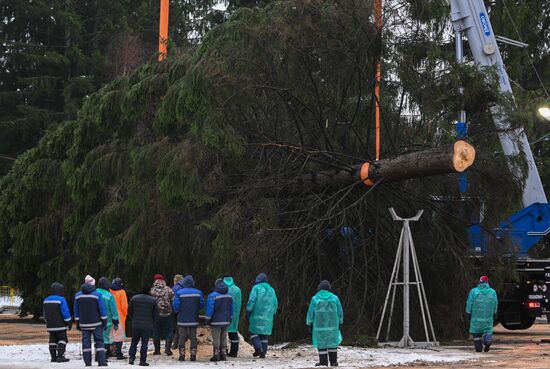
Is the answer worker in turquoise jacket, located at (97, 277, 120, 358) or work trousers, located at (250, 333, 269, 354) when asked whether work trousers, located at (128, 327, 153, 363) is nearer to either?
worker in turquoise jacket, located at (97, 277, 120, 358)

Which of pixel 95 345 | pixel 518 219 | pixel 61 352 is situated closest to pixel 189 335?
pixel 95 345

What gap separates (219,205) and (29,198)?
856 centimetres

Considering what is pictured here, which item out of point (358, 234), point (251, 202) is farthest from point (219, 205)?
point (358, 234)

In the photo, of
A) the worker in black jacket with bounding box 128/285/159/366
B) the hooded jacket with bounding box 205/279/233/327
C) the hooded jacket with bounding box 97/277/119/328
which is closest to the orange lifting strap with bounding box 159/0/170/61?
the hooded jacket with bounding box 97/277/119/328

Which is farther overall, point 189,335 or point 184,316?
point 189,335

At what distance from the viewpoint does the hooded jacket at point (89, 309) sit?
14.9 meters

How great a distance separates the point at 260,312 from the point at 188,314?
48.0 inches

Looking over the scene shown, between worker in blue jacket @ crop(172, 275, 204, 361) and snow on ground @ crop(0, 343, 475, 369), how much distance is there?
0.28 meters

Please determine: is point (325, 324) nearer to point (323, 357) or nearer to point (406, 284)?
point (323, 357)

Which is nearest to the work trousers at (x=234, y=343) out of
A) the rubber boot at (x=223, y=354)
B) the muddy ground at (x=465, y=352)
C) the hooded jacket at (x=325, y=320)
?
the muddy ground at (x=465, y=352)

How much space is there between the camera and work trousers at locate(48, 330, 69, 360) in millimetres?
15570

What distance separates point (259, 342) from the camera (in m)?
16.2

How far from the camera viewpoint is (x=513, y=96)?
781 inches

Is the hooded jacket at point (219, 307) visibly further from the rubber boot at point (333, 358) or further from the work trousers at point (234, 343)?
the rubber boot at point (333, 358)
